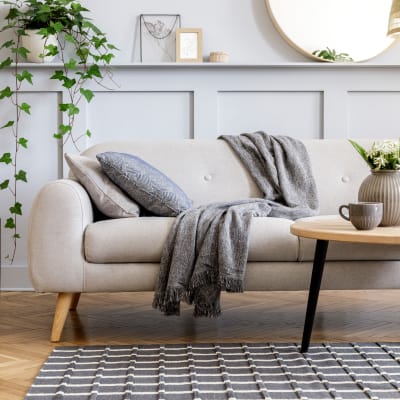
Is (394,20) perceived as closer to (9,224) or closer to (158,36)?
(158,36)

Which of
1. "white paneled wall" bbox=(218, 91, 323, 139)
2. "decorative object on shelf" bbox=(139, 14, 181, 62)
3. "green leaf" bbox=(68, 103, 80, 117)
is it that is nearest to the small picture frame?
"decorative object on shelf" bbox=(139, 14, 181, 62)

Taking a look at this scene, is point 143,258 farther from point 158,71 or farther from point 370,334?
point 158,71

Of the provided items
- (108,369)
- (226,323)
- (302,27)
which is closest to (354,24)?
(302,27)

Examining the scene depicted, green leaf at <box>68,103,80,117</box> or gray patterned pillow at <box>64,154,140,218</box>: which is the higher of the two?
green leaf at <box>68,103,80,117</box>

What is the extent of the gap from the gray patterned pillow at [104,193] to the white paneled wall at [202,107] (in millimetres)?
1199

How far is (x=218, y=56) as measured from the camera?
415 cm

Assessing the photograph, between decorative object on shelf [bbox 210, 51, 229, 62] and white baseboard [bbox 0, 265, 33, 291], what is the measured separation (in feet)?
5.17

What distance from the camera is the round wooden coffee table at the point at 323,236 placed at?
2.27 meters

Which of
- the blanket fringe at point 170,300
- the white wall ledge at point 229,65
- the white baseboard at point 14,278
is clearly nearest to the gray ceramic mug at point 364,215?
the blanket fringe at point 170,300

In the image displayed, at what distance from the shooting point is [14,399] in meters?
2.05

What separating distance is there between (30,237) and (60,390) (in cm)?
87

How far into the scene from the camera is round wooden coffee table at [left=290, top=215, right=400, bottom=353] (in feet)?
7.44

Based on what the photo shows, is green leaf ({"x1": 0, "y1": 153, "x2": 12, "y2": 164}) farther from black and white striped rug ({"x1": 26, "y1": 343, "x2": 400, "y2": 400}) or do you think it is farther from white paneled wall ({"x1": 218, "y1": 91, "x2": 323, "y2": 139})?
black and white striped rug ({"x1": 26, "y1": 343, "x2": 400, "y2": 400})

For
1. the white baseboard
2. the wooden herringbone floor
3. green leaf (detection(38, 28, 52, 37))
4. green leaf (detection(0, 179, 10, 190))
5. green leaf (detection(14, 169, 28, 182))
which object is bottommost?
the white baseboard
